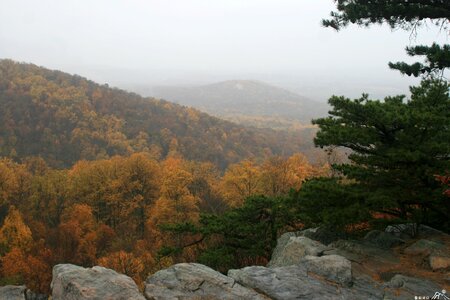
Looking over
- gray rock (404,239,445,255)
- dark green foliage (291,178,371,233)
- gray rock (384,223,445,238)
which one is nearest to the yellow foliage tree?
dark green foliage (291,178,371,233)

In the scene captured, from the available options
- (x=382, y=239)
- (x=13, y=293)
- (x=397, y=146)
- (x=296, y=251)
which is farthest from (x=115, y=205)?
(x=397, y=146)

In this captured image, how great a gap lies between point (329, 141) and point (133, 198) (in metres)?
36.7

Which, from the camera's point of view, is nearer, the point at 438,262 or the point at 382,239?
the point at 438,262

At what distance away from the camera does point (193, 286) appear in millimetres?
7465

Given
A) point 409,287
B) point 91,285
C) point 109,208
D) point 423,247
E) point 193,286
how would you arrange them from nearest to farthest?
point 91,285 → point 193,286 → point 409,287 → point 423,247 → point 109,208

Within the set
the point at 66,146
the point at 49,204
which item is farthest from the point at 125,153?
the point at 49,204

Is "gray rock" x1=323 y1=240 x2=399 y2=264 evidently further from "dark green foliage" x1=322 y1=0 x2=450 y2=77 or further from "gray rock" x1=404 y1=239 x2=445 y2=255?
"dark green foliage" x1=322 y1=0 x2=450 y2=77

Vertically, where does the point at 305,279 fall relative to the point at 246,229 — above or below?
above

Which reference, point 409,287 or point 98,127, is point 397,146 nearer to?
point 409,287

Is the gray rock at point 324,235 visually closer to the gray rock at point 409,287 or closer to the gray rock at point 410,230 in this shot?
the gray rock at point 410,230

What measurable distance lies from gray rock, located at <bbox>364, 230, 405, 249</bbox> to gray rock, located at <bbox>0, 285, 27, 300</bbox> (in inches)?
365

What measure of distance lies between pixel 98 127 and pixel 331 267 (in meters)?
97.1

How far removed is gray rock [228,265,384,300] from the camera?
7281mm

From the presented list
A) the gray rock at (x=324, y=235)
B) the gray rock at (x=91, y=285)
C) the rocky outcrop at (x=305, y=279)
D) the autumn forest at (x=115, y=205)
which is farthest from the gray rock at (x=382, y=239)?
Answer: the gray rock at (x=91, y=285)
